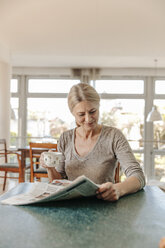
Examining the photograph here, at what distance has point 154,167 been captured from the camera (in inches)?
270

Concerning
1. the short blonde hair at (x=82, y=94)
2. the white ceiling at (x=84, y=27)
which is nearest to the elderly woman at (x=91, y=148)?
the short blonde hair at (x=82, y=94)

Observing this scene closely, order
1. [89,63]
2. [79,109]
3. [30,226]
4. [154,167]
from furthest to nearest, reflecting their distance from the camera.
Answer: [154,167] → [89,63] → [79,109] → [30,226]

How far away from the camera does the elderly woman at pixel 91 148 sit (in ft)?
4.80

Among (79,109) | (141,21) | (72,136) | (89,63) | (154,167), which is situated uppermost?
(141,21)

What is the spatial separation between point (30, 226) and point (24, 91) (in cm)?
660

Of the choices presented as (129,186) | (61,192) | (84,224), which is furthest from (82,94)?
(84,224)

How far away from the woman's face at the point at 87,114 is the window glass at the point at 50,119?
18.1ft

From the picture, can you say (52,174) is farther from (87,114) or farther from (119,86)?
(119,86)

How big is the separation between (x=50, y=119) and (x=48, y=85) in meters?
0.90

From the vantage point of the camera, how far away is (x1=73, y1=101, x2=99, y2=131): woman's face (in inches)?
61.7

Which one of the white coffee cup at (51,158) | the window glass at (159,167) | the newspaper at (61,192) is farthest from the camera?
the window glass at (159,167)

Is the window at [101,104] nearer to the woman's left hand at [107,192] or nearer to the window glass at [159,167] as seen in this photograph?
the window glass at [159,167]

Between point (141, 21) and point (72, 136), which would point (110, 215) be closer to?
point (72, 136)

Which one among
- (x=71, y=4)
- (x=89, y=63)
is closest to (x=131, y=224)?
(x=71, y=4)
